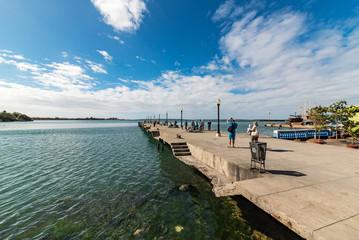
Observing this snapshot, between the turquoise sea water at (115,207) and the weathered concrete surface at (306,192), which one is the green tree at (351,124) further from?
the turquoise sea water at (115,207)

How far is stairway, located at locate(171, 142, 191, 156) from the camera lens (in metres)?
11.4

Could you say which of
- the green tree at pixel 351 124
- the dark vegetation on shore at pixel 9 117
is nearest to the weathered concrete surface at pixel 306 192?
the green tree at pixel 351 124

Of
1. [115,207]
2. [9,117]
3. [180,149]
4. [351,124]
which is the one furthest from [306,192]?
[9,117]

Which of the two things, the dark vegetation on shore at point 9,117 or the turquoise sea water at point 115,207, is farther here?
the dark vegetation on shore at point 9,117

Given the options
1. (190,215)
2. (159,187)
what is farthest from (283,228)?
(159,187)

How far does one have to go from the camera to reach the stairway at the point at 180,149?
37.4 feet

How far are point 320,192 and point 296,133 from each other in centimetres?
1733

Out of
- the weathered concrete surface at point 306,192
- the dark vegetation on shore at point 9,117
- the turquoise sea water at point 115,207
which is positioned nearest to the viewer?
the weathered concrete surface at point 306,192

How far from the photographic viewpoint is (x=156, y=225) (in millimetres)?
4469

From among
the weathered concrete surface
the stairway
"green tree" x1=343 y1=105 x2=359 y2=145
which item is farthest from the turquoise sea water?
"green tree" x1=343 y1=105 x2=359 y2=145

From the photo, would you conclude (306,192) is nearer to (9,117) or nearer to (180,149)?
(180,149)

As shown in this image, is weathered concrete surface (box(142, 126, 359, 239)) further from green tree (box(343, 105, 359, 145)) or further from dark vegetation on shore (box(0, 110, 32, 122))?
dark vegetation on shore (box(0, 110, 32, 122))

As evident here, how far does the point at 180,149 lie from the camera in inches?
467

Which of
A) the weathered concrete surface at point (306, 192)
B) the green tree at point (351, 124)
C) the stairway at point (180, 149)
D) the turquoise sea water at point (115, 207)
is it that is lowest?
the turquoise sea water at point (115, 207)
